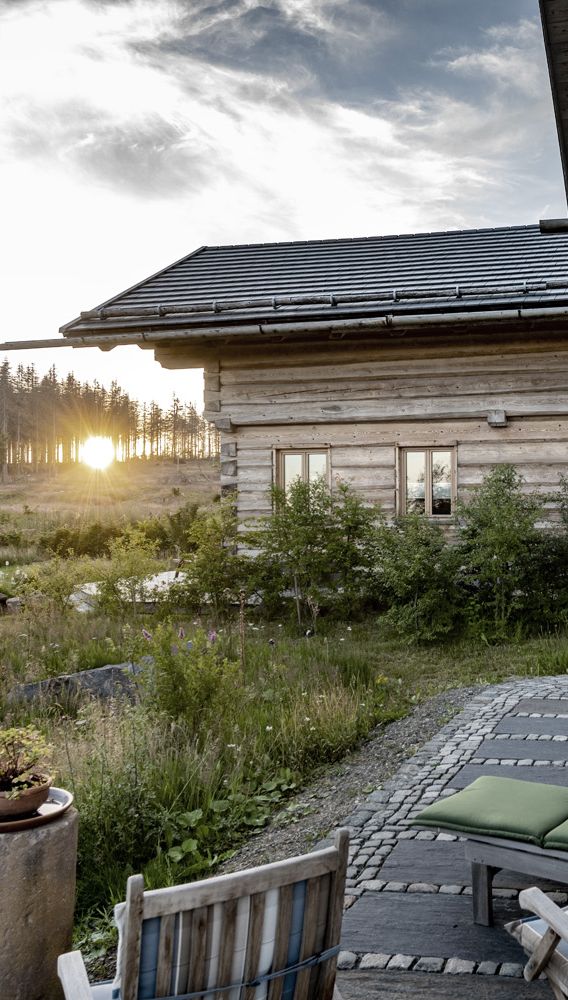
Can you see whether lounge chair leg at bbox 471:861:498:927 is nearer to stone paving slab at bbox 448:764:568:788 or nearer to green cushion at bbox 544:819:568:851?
green cushion at bbox 544:819:568:851

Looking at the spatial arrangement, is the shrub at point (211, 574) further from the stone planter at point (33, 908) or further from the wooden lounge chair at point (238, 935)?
the wooden lounge chair at point (238, 935)

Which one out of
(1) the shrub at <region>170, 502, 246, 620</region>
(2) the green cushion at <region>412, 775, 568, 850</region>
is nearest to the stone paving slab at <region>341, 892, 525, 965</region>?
(2) the green cushion at <region>412, 775, 568, 850</region>

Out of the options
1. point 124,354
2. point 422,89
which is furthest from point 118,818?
point 422,89

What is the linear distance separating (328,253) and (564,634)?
774cm

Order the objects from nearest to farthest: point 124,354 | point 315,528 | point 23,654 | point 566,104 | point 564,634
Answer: point 566,104 < point 23,654 < point 564,634 < point 315,528 < point 124,354

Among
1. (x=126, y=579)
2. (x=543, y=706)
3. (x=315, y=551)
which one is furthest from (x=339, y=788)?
(x=126, y=579)

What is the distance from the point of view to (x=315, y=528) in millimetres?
10742

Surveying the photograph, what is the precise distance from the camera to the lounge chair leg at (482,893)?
333 centimetres

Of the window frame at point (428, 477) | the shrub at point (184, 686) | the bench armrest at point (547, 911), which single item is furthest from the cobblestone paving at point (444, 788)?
the window frame at point (428, 477)

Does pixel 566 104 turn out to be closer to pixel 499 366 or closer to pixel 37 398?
pixel 499 366

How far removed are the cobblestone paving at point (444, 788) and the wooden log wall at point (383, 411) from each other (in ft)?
13.8

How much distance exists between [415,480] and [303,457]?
159 centimetres

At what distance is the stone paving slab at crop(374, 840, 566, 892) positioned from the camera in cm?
371

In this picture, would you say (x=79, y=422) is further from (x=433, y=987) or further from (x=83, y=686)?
Result: (x=433, y=987)
